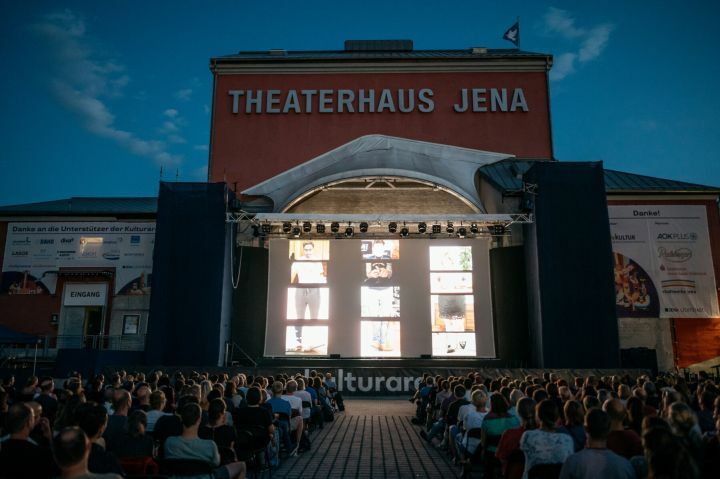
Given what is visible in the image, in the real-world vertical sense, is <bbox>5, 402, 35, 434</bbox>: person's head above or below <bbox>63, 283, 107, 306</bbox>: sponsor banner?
below

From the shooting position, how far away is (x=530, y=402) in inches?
163

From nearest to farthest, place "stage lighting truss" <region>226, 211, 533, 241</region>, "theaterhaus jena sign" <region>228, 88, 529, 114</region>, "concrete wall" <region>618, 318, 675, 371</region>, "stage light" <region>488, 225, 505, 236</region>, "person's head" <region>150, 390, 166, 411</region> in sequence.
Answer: "person's head" <region>150, 390, 166, 411</region> < "stage lighting truss" <region>226, 211, 533, 241</region> < "stage light" <region>488, 225, 505, 236</region> < "concrete wall" <region>618, 318, 675, 371</region> < "theaterhaus jena sign" <region>228, 88, 529, 114</region>

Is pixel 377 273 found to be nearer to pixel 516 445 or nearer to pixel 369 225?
pixel 369 225

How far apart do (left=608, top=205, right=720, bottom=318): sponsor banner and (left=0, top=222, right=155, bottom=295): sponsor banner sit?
14.5 m

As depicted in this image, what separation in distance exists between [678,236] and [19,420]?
17182mm

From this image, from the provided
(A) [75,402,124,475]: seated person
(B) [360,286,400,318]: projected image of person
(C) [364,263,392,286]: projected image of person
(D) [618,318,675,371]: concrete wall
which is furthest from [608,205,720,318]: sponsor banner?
(A) [75,402,124,475]: seated person

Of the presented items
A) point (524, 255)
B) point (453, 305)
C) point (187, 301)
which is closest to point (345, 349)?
point (453, 305)

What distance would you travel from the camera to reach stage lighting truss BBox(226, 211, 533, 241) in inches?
575

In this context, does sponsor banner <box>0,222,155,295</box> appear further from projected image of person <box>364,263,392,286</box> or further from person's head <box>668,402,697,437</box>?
person's head <box>668,402,697,437</box>

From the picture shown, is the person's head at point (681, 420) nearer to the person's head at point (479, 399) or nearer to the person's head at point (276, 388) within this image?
the person's head at point (479, 399)

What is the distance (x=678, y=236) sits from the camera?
15703mm

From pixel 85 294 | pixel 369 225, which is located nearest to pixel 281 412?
pixel 369 225

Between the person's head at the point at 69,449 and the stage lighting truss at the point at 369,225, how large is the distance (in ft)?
40.0

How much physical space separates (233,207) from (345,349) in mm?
5173
